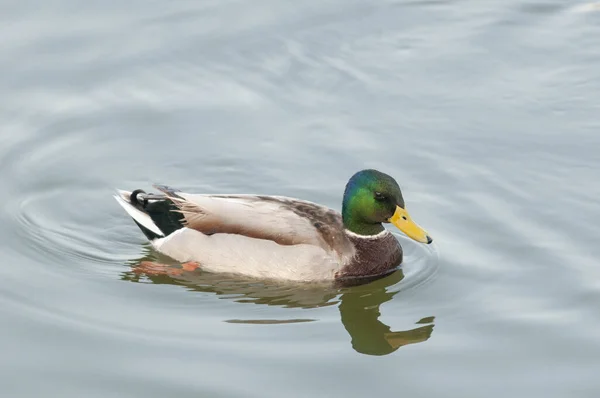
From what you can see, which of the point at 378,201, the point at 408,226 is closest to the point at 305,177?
the point at 378,201

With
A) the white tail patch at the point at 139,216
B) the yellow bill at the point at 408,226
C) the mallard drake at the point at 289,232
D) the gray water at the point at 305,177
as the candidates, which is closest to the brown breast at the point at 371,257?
the mallard drake at the point at 289,232

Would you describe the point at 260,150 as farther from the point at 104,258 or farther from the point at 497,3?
the point at 497,3

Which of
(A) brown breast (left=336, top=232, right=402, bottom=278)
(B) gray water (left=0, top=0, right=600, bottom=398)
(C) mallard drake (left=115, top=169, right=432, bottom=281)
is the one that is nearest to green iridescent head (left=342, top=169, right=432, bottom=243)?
(C) mallard drake (left=115, top=169, right=432, bottom=281)

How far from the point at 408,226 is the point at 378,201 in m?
0.33

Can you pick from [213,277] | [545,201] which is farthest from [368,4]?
[213,277]

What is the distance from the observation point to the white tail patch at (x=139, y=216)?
10703mm

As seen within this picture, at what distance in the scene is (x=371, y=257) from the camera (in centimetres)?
1044

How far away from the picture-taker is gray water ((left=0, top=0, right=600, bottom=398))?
866 cm

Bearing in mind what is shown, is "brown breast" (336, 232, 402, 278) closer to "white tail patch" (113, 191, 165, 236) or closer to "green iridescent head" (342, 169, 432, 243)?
"green iridescent head" (342, 169, 432, 243)

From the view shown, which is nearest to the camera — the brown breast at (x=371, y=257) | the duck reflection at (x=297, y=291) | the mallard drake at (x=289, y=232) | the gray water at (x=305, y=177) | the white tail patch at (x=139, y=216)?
the gray water at (x=305, y=177)

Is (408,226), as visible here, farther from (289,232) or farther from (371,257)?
(289,232)

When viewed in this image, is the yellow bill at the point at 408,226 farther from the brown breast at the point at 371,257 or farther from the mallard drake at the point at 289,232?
the brown breast at the point at 371,257

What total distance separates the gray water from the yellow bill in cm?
36

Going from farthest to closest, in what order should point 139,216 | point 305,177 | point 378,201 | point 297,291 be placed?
point 305,177 → point 139,216 → point 378,201 → point 297,291
